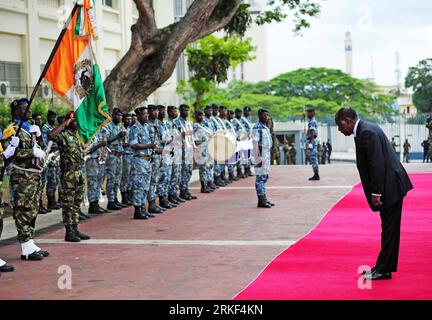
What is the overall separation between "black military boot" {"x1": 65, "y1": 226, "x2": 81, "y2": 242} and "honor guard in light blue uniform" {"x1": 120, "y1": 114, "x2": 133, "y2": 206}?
12.5ft

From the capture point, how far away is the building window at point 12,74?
2040 centimetres

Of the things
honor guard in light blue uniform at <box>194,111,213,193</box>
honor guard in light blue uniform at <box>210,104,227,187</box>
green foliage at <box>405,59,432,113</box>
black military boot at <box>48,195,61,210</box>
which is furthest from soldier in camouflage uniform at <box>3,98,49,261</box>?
green foliage at <box>405,59,432,113</box>

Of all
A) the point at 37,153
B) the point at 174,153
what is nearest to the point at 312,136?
the point at 174,153

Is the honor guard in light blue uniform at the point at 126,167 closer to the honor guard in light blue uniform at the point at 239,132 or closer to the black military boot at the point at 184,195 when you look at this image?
the black military boot at the point at 184,195

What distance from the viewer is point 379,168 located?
7605 mm

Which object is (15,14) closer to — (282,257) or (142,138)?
(142,138)

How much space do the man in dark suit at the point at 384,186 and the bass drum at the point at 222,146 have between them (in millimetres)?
10100

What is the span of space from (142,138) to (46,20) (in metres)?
10.4

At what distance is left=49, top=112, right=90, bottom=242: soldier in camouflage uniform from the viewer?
10891 mm

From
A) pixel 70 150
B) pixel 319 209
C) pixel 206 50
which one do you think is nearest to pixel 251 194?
pixel 319 209

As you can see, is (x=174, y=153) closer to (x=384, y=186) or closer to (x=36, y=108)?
(x=36, y=108)

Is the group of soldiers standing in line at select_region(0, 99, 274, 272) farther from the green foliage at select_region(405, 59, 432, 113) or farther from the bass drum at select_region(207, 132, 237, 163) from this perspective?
the green foliage at select_region(405, 59, 432, 113)

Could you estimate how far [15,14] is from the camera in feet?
67.7

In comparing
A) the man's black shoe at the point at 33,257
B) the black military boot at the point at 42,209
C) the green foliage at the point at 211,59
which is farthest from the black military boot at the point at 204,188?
the green foliage at the point at 211,59
